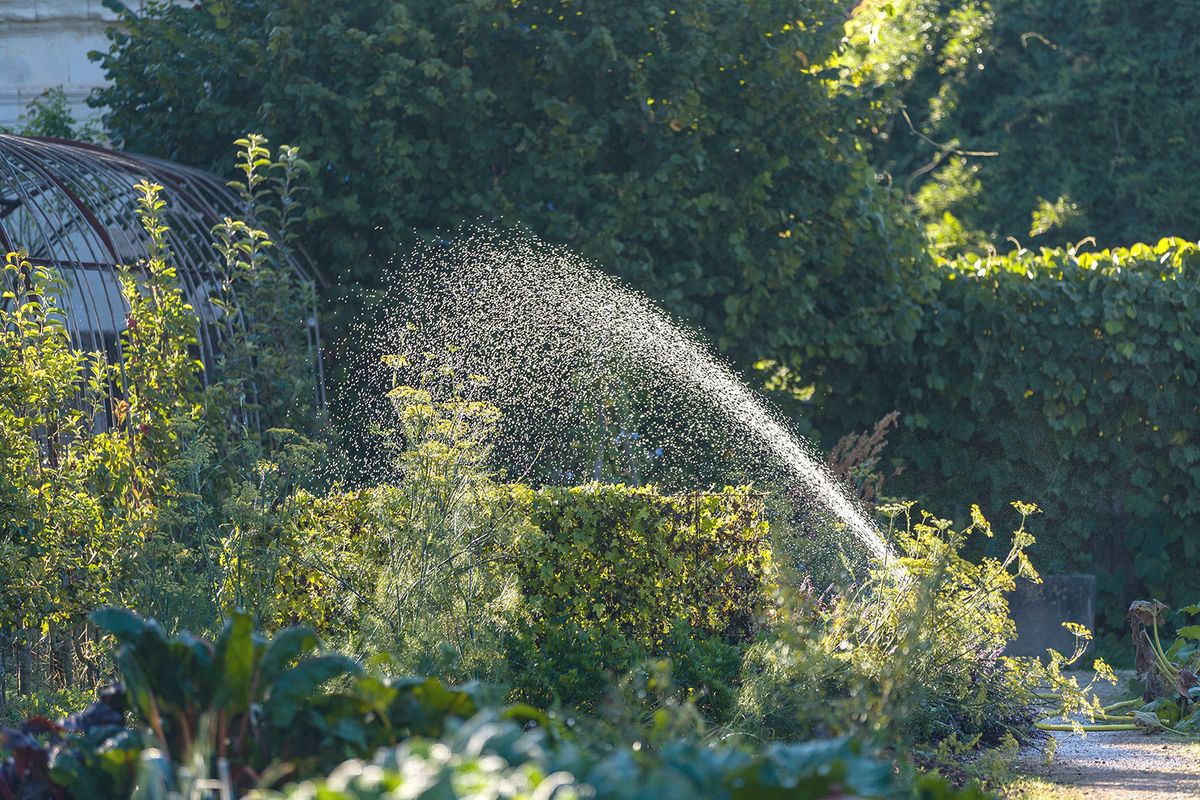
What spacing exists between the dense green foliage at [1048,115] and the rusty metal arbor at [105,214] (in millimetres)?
9029

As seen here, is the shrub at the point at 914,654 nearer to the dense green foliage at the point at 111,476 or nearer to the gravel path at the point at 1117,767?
the gravel path at the point at 1117,767

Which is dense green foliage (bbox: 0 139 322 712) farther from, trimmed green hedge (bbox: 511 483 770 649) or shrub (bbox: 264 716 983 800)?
shrub (bbox: 264 716 983 800)

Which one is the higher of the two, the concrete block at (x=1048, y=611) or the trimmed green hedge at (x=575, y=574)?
the trimmed green hedge at (x=575, y=574)

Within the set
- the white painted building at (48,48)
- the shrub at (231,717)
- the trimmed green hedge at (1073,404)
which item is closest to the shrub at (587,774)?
the shrub at (231,717)

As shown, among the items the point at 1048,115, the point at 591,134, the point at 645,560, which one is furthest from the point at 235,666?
the point at 1048,115

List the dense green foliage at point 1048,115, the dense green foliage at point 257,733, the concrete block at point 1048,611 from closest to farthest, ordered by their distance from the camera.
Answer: the dense green foliage at point 257,733, the concrete block at point 1048,611, the dense green foliage at point 1048,115

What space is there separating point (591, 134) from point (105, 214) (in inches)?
108

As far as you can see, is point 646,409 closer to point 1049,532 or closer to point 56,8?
point 1049,532

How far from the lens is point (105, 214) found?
25.1 ft

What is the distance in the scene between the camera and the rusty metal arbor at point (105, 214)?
702 cm

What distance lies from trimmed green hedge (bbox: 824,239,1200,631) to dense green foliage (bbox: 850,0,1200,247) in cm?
583

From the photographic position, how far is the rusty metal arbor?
23.0 feet

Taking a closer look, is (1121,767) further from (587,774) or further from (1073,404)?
(1073,404)

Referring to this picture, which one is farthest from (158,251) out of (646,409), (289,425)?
(646,409)
